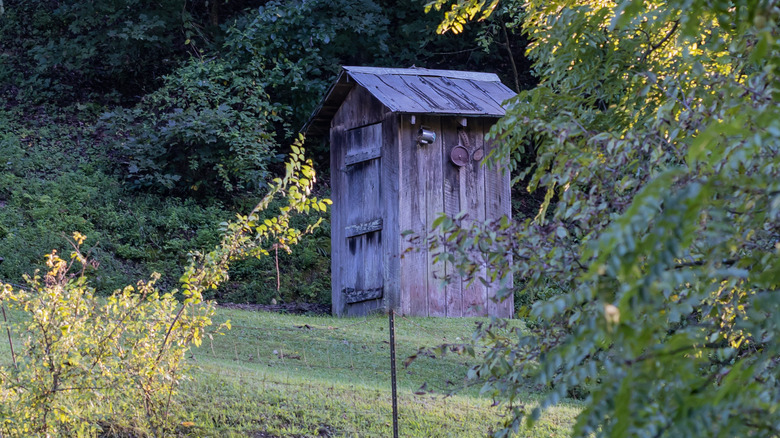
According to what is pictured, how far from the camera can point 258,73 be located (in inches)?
723

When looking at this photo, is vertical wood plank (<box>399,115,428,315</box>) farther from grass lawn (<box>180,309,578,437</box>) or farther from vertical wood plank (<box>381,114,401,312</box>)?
grass lawn (<box>180,309,578,437</box>)

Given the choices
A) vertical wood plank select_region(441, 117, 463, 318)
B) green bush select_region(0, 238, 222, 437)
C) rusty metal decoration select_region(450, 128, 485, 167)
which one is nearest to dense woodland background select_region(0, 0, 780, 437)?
green bush select_region(0, 238, 222, 437)

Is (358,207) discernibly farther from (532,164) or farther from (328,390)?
(532,164)

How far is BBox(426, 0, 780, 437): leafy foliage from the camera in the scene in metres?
2.11

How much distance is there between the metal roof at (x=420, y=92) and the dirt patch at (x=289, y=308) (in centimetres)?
280

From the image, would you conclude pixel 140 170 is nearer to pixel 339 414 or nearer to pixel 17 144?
pixel 17 144

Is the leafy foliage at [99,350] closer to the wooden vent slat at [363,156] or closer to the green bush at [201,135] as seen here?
the wooden vent slat at [363,156]

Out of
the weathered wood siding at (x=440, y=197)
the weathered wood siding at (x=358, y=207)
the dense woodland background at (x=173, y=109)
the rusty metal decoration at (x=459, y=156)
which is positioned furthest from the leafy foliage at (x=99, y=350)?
the dense woodland background at (x=173, y=109)

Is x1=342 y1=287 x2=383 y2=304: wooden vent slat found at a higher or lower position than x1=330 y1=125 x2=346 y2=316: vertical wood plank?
lower

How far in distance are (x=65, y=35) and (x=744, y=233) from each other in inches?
814

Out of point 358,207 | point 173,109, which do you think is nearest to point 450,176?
point 358,207

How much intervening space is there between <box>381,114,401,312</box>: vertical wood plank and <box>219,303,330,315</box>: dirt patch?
1618mm

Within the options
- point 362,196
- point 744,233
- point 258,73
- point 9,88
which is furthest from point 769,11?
point 9,88

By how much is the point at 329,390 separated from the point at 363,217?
5171 millimetres
